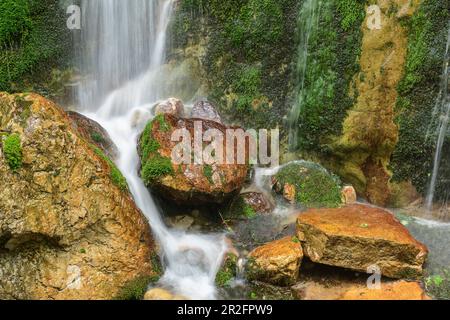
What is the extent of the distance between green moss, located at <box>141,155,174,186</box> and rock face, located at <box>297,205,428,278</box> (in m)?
2.46

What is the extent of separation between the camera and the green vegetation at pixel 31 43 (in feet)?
30.6

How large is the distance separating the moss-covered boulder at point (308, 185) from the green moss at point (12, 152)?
4632 millimetres

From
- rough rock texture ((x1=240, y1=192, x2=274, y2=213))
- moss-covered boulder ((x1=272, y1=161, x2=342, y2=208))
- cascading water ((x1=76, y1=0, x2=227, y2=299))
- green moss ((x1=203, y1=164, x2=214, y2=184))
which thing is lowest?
rough rock texture ((x1=240, y1=192, x2=274, y2=213))

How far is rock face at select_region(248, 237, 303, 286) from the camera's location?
6.20 meters

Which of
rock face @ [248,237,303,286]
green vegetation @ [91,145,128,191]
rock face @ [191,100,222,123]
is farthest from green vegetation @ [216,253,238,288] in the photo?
rock face @ [191,100,222,123]

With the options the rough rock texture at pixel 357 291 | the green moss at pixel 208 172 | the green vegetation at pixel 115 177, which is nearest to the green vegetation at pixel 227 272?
the rough rock texture at pixel 357 291

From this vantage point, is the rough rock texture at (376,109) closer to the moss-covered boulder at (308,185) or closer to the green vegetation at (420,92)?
the green vegetation at (420,92)

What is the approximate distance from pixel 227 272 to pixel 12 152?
11.5 ft

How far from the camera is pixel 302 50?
873 cm

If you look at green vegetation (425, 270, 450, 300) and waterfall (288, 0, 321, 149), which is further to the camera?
waterfall (288, 0, 321, 149)

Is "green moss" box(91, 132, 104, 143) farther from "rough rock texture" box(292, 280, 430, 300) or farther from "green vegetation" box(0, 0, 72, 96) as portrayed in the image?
"rough rock texture" box(292, 280, 430, 300)

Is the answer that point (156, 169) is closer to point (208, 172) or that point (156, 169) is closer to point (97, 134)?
point (208, 172)

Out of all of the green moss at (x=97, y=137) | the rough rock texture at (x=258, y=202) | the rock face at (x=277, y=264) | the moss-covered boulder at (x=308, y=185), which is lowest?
the rock face at (x=277, y=264)
